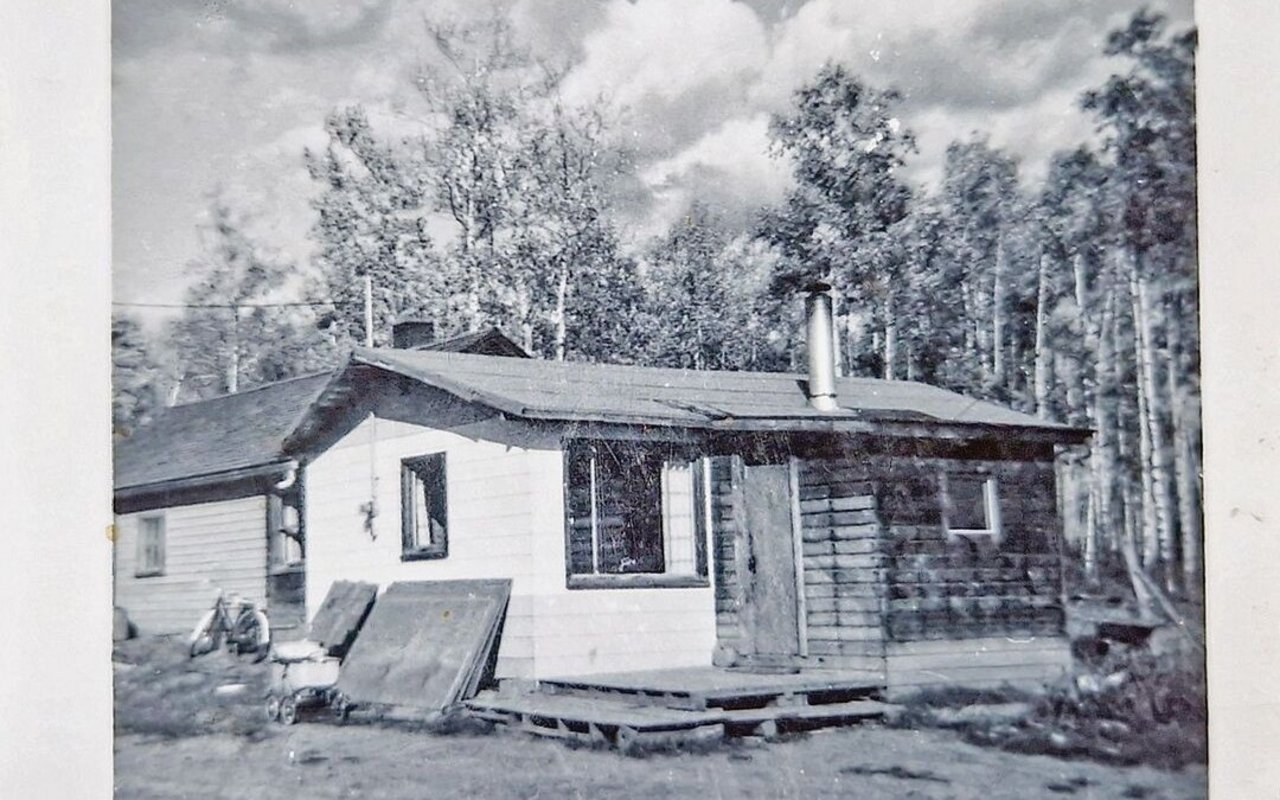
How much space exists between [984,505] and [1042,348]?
0.88m

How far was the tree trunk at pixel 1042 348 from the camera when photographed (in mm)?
5762

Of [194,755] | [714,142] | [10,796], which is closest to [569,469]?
[714,142]

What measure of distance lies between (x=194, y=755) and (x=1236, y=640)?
4.01m

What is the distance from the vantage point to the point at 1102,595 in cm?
566

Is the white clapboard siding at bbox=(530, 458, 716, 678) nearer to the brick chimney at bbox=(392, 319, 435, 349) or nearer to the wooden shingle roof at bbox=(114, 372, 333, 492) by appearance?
the brick chimney at bbox=(392, 319, 435, 349)

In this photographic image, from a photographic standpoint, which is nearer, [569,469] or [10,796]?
[10,796]

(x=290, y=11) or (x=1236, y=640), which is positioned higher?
(x=290, y=11)

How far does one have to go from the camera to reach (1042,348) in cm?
588

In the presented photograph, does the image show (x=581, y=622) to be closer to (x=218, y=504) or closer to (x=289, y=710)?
(x=289, y=710)

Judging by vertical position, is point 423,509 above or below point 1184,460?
below

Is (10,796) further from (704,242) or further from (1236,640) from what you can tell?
(1236,640)

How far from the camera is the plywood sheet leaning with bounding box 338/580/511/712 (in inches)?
237

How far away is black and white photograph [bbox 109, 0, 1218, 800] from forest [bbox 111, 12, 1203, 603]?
0.01 m

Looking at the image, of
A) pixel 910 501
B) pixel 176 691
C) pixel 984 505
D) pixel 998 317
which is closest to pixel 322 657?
pixel 176 691
